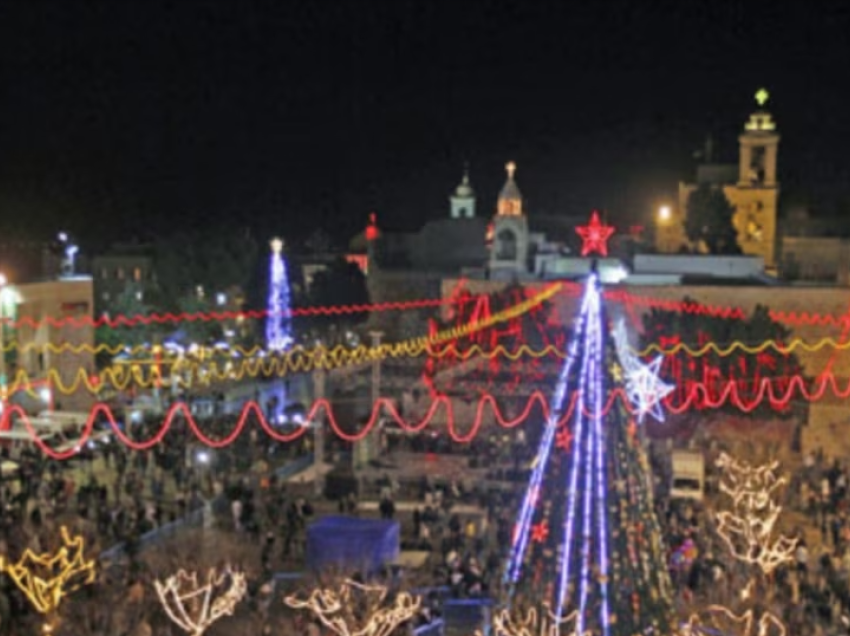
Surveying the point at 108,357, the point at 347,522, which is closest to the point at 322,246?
the point at 108,357

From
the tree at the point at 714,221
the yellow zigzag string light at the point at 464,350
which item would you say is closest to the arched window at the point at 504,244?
the tree at the point at 714,221

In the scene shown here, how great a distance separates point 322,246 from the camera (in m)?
45.4

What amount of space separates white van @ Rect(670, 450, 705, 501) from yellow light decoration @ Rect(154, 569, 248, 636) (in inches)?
262

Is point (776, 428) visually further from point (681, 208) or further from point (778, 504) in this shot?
point (681, 208)

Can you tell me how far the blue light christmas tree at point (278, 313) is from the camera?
1062 inches

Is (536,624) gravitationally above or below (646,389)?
below

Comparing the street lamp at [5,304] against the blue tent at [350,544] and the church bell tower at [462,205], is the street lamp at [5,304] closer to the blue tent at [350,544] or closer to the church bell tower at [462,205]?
the blue tent at [350,544]

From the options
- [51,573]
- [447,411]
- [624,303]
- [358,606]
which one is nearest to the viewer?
[358,606]

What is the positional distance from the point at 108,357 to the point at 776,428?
1236 centimetres

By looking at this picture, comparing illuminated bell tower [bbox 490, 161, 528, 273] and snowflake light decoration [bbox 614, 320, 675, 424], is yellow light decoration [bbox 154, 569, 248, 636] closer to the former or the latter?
snowflake light decoration [bbox 614, 320, 675, 424]

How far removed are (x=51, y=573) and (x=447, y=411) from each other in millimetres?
10454

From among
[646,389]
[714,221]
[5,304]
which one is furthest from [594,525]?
[714,221]

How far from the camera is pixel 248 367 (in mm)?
23141

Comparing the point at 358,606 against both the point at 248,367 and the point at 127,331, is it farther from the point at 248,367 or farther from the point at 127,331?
the point at 127,331
